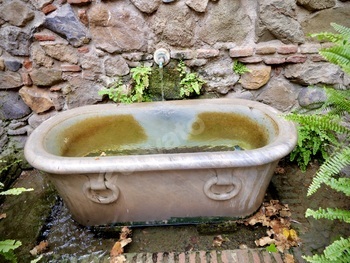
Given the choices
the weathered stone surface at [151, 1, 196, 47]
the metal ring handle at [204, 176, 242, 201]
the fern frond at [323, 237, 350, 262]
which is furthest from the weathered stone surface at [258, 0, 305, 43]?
the fern frond at [323, 237, 350, 262]

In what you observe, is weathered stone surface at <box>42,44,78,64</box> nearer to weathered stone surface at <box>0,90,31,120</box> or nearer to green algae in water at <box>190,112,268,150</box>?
weathered stone surface at <box>0,90,31,120</box>

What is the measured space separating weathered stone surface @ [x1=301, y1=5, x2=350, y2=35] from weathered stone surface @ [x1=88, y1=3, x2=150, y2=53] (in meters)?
1.47

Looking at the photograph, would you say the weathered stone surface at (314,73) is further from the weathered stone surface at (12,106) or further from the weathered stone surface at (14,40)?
the weathered stone surface at (12,106)

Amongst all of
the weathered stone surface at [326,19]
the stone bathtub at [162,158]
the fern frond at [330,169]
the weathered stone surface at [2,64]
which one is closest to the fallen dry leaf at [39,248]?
the stone bathtub at [162,158]

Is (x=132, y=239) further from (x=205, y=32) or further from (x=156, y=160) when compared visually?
(x=205, y=32)

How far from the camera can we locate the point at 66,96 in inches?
107

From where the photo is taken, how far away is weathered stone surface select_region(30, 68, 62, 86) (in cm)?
259

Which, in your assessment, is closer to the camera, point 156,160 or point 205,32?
point 156,160

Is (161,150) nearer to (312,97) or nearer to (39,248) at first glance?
Result: (39,248)

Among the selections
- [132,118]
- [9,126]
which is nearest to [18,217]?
[9,126]

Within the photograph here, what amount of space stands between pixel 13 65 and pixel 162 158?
1918 millimetres

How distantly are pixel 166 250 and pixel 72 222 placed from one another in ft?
2.82

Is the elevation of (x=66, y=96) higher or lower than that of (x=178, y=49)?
lower

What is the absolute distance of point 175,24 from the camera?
7.97 feet
